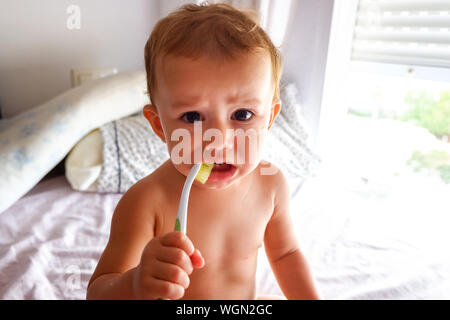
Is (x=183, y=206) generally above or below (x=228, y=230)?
above

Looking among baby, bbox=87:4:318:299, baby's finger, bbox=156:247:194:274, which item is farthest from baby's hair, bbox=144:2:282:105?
baby's finger, bbox=156:247:194:274

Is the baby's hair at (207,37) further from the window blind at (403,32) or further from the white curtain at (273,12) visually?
the window blind at (403,32)

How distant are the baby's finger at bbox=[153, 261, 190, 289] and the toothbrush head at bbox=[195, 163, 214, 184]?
0.44 feet

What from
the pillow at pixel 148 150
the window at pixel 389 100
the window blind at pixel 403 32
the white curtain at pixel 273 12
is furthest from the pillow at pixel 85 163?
the window blind at pixel 403 32

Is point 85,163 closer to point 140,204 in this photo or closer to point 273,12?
point 140,204

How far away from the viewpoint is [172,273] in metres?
0.37

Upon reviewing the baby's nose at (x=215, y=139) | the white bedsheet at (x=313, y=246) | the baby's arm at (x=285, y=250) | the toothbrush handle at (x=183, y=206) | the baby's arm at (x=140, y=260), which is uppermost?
the baby's nose at (x=215, y=139)

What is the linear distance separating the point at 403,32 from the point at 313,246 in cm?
76

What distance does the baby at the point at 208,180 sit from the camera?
439 millimetres

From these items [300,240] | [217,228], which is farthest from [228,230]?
[300,240]

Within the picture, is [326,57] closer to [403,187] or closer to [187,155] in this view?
[403,187]

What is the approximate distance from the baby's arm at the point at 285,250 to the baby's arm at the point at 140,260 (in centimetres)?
22

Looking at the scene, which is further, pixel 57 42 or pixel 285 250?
pixel 57 42

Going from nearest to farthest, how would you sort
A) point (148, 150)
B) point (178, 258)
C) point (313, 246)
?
1. point (178, 258)
2. point (313, 246)
3. point (148, 150)
